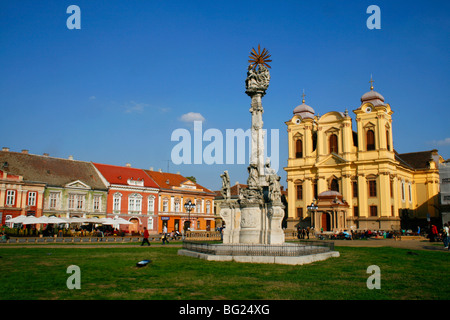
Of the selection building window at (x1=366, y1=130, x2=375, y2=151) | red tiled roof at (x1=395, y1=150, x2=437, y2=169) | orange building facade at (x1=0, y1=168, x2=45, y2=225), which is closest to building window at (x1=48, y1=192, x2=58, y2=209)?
orange building facade at (x1=0, y1=168, x2=45, y2=225)

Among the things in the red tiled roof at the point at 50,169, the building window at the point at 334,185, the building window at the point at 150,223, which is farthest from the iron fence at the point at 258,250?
the building window at the point at 334,185

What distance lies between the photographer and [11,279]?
11281 mm

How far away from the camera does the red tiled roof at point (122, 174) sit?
5609 cm

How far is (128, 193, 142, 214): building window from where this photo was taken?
2201 inches

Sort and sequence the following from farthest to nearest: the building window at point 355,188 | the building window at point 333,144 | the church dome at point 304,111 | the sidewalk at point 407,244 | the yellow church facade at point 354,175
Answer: the church dome at point 304,111 < the building window at point 333,144 < the building window at point 355,188 < the yellow church facade at point 354,175 < the sidewalk at point 407,244

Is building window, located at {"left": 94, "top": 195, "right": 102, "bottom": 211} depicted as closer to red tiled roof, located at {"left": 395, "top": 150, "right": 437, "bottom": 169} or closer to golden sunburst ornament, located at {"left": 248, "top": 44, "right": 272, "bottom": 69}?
golden sunburst ornament, located at {"left": 248, "top": 44, "right": 272, "bottom": 69}

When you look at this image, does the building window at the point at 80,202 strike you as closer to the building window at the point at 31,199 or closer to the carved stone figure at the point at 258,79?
the building window at the point at 31,199

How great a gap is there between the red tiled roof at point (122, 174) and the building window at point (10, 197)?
41.3 ft
